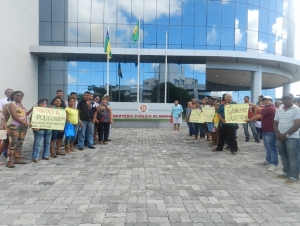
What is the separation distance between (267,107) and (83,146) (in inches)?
235

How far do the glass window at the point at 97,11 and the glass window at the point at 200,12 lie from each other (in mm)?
9156

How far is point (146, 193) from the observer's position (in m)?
4.86

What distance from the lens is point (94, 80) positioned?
27.9 m

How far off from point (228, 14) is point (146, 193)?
1054 inches

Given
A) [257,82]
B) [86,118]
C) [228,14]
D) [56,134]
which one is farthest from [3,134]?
[257,82]

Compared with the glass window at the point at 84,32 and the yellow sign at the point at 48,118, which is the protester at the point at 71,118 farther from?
the glass window at the point at 84,32

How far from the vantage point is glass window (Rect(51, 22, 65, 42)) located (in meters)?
26.6

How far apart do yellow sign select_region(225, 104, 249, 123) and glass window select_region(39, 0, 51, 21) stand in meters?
22.7

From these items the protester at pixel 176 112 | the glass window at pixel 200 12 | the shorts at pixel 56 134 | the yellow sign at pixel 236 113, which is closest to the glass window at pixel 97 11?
the glass window at pixel 200 12

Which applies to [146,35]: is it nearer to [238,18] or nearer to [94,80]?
[94,80]

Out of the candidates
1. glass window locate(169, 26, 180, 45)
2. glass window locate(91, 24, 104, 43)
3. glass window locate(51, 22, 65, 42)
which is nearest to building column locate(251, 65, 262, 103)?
glass window locate(169, 26, 180, 45)

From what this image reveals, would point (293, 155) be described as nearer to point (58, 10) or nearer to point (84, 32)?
point (84, 32)

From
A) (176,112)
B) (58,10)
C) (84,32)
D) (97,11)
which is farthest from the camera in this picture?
(97,11)

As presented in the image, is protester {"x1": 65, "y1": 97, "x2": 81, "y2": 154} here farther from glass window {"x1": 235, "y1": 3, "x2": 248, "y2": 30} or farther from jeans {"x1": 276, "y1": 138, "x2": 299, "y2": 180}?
glass window {"x1": 235, "y1": 3, "x2": 248, "y2": 30}
